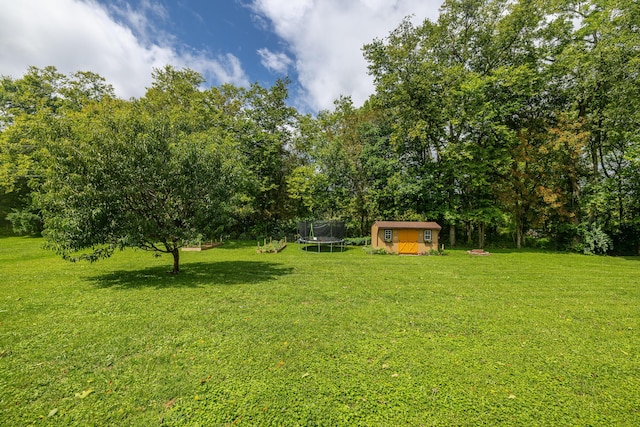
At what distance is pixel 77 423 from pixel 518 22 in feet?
103

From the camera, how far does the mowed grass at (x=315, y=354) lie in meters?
3.41

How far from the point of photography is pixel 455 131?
24156 mm

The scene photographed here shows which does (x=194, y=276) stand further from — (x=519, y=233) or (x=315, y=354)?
(x=519, y=233)

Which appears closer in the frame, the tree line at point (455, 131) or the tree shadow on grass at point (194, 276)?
the tree shadow on grass at point (194, 276)

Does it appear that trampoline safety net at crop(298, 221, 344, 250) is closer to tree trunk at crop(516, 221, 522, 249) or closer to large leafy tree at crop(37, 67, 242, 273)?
large leafy tree at crop(37, 67, 242, 273)

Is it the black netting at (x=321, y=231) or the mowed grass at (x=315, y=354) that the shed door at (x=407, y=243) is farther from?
the mowed grass at (x=315, y=354)

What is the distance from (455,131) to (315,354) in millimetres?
24948

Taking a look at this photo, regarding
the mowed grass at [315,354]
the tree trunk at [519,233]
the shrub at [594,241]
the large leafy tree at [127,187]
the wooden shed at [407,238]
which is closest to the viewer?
the mowed grass at [315,354]

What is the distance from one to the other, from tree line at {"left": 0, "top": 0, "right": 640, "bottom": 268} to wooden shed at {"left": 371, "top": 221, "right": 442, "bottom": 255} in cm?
431

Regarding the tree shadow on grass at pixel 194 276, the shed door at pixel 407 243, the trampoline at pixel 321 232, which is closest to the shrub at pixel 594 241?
the shed door at pixel 407 243

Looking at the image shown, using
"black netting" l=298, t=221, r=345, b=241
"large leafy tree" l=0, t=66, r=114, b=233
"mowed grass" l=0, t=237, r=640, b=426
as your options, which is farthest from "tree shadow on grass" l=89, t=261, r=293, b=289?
"large leafy tree" l=0, t=66, r=114, b=233

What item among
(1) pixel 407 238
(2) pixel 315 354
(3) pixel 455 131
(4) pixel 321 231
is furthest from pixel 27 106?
(3) pixel 455 131

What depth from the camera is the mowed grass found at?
3406mm

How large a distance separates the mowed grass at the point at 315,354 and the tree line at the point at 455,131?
517 centimetres
